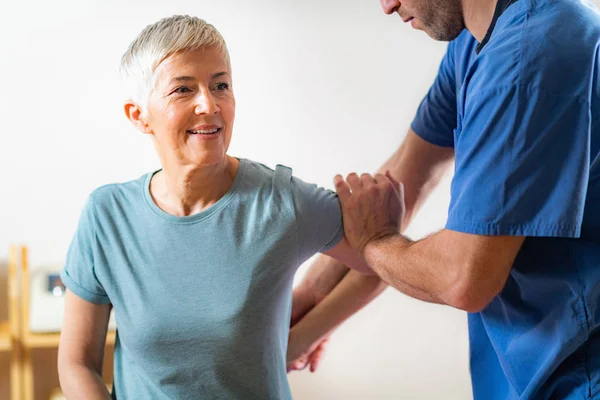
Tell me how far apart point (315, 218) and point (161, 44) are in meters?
0.46

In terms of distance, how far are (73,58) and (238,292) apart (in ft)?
6.07

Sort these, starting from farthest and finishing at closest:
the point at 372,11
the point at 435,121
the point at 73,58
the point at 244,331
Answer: the point at 372,11 < the point at 73,58 < the point at 435,121 < the point at 244,331

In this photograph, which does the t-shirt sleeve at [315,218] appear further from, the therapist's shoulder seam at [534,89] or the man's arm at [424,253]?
the therapist's shoulder seam at [534,89]

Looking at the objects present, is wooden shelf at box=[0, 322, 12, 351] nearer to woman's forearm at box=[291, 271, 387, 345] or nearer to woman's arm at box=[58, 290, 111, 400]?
woman's arm at box=[58, 290, 111, 400]

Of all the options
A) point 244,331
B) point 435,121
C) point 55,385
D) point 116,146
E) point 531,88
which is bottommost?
point 55,385

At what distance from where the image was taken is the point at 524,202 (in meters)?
1.26

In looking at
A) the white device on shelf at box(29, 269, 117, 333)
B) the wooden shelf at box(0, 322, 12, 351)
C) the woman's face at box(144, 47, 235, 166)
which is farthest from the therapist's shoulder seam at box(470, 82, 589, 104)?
the wooden shelf at box(0, 322, 12, 351)

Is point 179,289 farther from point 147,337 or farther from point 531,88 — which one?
point 531,88

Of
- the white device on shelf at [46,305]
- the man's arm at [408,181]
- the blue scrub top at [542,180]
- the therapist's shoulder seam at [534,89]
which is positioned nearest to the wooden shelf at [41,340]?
the white device on shelf at [46,305]

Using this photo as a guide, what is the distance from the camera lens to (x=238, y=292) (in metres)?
1.48

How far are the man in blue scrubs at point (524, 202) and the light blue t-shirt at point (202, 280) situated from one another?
205 mm

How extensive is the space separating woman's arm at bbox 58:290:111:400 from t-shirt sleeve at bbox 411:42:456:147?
2.83ft

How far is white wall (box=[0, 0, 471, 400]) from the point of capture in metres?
2.99

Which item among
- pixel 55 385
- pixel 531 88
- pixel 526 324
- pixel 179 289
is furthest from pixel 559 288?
pixel 55 385
